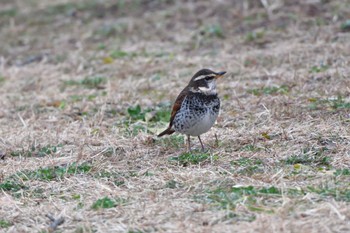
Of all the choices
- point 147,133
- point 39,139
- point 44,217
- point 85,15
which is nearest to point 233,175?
point 44,217

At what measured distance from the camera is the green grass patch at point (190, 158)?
768 centimetres

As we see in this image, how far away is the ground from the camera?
6184mm

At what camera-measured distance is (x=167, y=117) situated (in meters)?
9.92

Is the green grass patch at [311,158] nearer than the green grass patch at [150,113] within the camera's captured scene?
Yes

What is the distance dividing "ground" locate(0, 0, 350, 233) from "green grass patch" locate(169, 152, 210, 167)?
0.02 metres

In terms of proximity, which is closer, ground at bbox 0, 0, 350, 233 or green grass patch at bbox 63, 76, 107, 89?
ground at bbox 0, 0, 350, 233

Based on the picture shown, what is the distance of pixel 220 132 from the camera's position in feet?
29.4

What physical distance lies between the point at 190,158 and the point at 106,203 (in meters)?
1.57

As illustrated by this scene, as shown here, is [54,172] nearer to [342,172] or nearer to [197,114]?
[197,114]

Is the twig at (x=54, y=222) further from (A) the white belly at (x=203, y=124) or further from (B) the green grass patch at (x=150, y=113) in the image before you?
(B) the green grass patch at (x=150, y=113)

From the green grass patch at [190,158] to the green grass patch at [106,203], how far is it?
4.32 ft

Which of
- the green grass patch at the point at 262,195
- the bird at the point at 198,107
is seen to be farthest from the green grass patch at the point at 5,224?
the bird at the point at 198,107

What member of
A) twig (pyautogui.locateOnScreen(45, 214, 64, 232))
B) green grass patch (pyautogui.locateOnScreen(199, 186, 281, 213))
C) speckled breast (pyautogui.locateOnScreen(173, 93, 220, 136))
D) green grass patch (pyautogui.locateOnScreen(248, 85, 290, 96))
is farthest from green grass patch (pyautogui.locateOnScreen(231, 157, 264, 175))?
green grass patch (pyautogui.locateOnScreen(248, 85, 290, 96))

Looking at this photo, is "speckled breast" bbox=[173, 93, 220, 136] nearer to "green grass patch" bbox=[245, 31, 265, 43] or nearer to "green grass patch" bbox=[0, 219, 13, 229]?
"green grass patch" bbox=[0, 219, 13, 229]
